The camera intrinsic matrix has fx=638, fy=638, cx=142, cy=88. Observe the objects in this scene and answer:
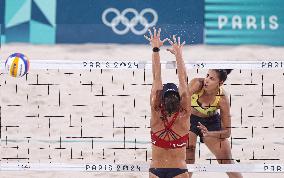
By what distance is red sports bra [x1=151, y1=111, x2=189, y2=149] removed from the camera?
6430mm

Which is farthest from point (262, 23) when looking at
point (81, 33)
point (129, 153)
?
point (129, 153)

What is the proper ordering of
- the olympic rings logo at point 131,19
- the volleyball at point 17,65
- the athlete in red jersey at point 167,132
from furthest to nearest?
1. the olympic rings logo at point 131,19
2. the volleyball at point 17,65
3. the athlete in red jersey at point 167,132

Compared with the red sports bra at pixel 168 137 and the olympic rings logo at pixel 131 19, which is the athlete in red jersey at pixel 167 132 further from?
the olympic rings logo at pixel 131 19

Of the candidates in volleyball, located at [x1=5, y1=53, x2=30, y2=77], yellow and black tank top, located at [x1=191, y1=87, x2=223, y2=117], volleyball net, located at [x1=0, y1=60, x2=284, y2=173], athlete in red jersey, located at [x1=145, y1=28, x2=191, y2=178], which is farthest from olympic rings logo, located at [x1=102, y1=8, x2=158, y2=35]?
athlete in red jersey, located at [x1=145, y1=28, x2=191, y2=178]

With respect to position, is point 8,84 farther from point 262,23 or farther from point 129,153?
point 262,23

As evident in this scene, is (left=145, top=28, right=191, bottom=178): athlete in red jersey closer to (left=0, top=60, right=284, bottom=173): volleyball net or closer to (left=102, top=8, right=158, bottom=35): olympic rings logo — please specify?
(left=0, top=60, right=284, bottom=173): volleyball net

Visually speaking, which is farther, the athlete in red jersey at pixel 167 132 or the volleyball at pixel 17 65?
the volleyball at pixel 17 65

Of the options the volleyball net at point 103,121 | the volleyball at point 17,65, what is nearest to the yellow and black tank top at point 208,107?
the volleyball net at point 103,121

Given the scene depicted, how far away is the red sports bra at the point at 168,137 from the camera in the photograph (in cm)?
643

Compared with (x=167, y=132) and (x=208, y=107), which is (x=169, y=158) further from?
(x=208, y=107)

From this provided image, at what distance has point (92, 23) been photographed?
56.6 ft

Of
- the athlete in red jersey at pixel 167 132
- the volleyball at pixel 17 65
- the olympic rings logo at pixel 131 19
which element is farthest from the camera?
the olympic rings logo at pixel 131 19

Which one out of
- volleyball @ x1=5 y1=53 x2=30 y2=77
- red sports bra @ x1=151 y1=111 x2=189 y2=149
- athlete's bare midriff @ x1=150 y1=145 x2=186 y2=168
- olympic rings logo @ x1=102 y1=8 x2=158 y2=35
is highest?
olympic rings logo @ x1=102 y1=8 x2=158 y2=35

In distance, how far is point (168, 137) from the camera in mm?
6449
